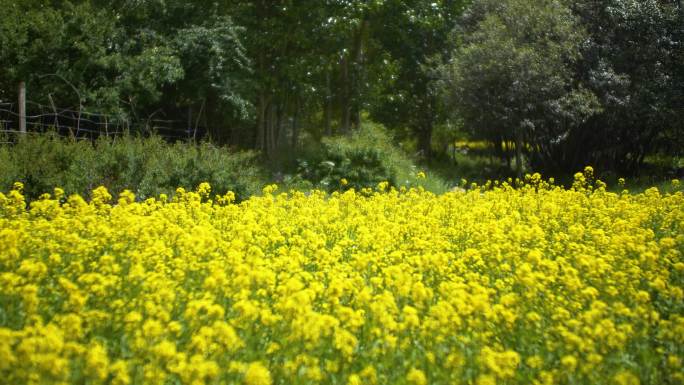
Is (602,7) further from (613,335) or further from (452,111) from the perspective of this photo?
(613,335)

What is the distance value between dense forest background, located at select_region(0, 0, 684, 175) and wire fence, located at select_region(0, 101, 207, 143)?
0.27 m

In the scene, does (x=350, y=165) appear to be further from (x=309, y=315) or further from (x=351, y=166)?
(x=309, y=315)

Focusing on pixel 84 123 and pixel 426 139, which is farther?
pixel 426 139

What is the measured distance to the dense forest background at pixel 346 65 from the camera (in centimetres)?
1622

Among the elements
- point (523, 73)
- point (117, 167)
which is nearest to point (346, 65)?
point (523, 73)

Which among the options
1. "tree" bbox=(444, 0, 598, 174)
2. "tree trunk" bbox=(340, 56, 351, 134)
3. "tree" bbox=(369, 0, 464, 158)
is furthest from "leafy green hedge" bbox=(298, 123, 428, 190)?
"tree" bbox=(369, 0, 464, 158)

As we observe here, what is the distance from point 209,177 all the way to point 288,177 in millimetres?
4398

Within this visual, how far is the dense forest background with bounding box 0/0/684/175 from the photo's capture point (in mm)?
16219

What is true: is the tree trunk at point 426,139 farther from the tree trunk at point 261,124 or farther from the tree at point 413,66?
the tree trunk at point 261,124

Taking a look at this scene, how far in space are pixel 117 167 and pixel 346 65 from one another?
12760 millimetres

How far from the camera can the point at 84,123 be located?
16016 millimetres

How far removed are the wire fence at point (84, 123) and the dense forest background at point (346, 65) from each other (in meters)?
0.27

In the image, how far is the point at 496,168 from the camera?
75.9ft

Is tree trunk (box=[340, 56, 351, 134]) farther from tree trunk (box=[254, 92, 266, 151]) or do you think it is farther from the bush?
the bush
